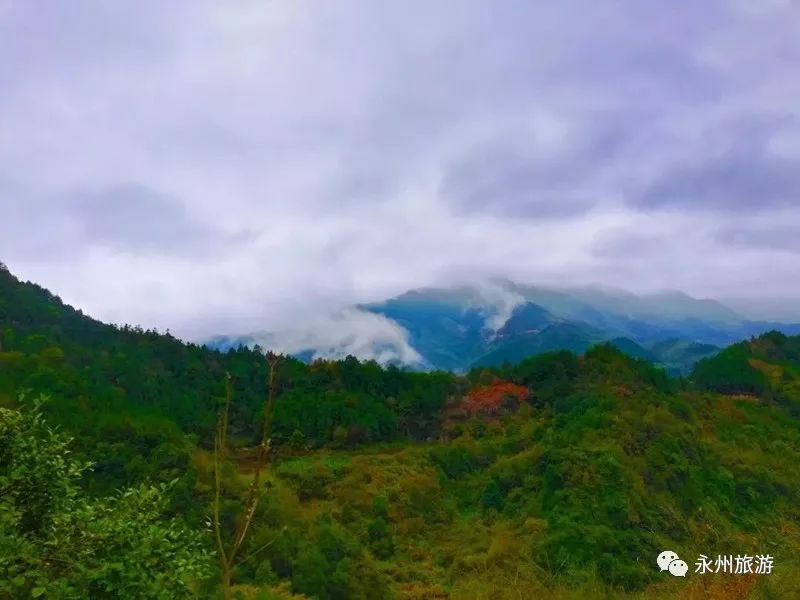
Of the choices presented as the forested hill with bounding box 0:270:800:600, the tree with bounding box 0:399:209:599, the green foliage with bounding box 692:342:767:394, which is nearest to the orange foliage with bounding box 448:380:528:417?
the forested hill with bounding box 0:270:800:600

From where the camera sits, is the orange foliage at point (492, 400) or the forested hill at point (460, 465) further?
the orange foliage at point (492, 400)

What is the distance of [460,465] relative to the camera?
34906 millimetres

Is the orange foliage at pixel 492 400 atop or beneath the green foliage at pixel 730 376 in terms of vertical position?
beneath

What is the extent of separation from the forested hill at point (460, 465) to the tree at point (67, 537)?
5.8 inches

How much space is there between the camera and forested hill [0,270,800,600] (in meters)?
19.5

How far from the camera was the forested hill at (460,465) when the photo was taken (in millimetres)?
19500

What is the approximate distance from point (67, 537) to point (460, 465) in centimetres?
2985

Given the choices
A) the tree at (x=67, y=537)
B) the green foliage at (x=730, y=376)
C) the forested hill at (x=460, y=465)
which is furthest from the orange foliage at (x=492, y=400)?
the tree at (x=67, y=537)

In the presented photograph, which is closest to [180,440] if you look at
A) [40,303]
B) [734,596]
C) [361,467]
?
[361,467]

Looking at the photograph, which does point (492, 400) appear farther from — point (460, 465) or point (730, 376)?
point (730, 376)

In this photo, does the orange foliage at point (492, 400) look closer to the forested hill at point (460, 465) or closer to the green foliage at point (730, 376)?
the forested hill at point (460, 465)

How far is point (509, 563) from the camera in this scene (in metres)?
21.1

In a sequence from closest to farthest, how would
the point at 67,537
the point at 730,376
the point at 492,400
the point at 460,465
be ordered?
the point at 67,537
the point at 460,465
the point at 492,400
the point at 730,376

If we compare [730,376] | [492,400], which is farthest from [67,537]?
[730,376]
